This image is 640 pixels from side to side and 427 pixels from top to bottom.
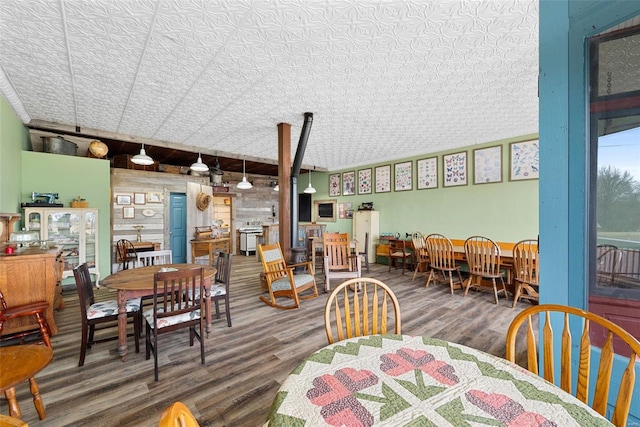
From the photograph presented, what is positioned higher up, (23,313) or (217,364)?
(23,313)

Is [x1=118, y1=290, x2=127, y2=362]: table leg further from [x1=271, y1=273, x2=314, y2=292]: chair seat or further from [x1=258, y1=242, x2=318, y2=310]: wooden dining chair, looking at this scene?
[x1=271, y1=273, x2=314, y2=292]: chair seat

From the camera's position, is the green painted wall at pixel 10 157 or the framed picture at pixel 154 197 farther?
the framed picture at pixel 154 197

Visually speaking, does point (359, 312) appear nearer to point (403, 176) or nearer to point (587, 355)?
point (587, 355)

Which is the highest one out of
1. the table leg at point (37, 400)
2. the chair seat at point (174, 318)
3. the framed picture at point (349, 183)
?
the framed picture at point (349, 183)

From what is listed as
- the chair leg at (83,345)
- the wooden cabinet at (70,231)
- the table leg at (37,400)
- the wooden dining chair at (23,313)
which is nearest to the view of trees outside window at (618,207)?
the table leg at (37,400)

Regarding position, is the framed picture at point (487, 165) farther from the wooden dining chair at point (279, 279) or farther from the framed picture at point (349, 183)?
the wooden dining chair at point (279, 279)

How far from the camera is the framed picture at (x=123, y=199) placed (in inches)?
234

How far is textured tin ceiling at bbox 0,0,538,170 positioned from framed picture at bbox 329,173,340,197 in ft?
12.2

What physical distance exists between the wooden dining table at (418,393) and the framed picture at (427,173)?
16.8ft

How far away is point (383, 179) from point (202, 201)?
4957mm

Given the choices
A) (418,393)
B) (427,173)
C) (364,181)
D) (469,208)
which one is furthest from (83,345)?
(364,181)

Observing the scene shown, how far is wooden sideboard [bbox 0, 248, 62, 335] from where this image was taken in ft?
8.29

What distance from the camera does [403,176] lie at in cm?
629

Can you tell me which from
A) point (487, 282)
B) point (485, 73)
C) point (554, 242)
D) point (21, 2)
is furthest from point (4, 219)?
point (487, 282)
